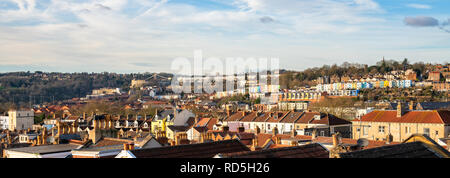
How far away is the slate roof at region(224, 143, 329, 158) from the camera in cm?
1421

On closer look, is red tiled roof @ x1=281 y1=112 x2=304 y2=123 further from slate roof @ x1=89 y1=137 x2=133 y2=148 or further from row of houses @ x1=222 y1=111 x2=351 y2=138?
slate roof @ x1=89 y1=137 x2=133 y2=148

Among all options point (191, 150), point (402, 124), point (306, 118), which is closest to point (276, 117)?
point (306, 118)

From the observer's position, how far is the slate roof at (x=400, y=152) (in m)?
12.1

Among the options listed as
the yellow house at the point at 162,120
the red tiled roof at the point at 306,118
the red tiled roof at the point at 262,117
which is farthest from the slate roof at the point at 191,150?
the yellow house at the point at 162,120

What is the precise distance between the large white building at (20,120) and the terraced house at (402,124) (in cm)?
6555

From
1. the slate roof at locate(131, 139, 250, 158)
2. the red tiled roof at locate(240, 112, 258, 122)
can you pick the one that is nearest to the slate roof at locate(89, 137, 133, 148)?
the slate roof at locate(131, 139, 250, 158)

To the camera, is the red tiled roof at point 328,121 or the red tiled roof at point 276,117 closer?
the red tiled roof at point 328,121

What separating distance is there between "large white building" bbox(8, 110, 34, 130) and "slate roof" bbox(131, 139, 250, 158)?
77.9 m

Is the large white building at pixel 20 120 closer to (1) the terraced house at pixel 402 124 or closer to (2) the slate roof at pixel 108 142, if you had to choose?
(1) the terraced house at pixel 402 124

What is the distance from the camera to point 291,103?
117938mm

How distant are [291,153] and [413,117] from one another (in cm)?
3378
